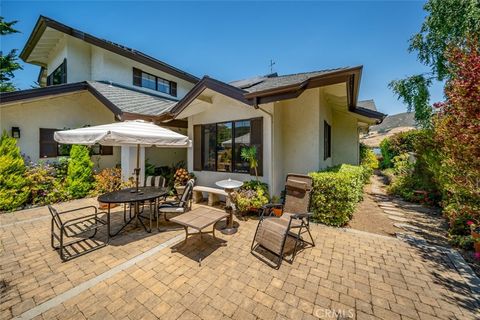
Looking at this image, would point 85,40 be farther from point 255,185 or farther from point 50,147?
point 255,185

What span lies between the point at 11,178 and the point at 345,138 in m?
15.4

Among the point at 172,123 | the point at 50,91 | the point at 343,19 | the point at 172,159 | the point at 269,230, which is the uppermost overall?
the point at 343,19

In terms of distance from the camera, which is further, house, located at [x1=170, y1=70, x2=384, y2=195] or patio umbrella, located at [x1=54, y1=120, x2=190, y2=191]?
house, located at [x1=170, y1=70, x2=384, y2=195]

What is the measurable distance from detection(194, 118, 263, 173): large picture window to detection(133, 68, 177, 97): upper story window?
821cm

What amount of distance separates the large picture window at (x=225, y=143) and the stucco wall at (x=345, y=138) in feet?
22.2

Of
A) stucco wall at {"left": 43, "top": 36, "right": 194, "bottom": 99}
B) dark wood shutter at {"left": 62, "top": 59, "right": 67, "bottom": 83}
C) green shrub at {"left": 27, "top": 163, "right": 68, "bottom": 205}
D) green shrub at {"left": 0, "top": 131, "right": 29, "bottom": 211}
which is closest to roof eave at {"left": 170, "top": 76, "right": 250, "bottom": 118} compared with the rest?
green shrub at {"left": 27, "top": 163, "right": 68, "bottom": 205}

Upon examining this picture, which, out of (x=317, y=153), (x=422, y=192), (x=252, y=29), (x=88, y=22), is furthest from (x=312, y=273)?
(x=88, y=22)

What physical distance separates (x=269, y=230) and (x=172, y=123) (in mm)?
7894

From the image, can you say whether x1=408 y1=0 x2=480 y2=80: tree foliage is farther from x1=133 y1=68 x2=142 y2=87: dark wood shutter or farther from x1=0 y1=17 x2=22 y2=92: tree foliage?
x1=0 y1=17 x2=22 y2=92: tree foliage

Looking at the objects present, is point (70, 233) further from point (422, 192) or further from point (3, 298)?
point (422, 192)

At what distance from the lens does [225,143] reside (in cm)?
783

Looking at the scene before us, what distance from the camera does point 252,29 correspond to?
9.84 meters

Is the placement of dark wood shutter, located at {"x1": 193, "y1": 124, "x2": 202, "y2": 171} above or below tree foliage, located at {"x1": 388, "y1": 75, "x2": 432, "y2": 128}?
below

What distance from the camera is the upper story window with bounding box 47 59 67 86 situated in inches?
439
